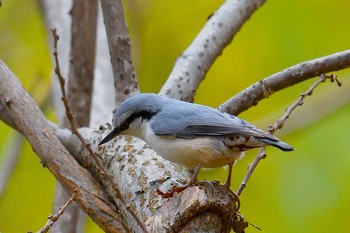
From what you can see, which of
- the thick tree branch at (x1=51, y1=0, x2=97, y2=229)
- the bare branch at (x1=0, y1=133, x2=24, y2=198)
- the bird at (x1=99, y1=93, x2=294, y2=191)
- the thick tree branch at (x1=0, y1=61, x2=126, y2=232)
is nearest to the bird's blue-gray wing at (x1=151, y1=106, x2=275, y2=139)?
the bird at (x1=99, y1=93, x2=294, y2=191)

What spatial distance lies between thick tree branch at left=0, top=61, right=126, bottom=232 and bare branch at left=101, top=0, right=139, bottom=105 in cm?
48

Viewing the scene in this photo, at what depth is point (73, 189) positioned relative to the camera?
282 centimetres

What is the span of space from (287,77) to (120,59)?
2.57ft

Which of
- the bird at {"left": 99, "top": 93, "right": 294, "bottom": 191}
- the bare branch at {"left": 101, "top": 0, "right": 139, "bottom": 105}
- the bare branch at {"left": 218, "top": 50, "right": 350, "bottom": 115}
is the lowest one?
the bird at {"left": 99, "top": 93, "right": 294, "bottom": 191}

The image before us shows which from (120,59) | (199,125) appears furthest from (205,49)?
(199,125)

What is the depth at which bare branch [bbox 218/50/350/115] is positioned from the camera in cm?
304

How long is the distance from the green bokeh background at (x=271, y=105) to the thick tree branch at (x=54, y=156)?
1.66 m

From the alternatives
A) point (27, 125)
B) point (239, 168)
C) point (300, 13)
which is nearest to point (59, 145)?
point (27, 125)

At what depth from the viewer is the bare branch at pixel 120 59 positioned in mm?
3355

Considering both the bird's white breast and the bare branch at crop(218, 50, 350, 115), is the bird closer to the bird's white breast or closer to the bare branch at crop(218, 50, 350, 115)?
the bird's white breast

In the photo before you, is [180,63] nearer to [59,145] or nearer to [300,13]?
[59,145]

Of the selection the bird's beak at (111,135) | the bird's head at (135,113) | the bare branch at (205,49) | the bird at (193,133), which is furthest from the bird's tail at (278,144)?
the bare branch at (205,49)

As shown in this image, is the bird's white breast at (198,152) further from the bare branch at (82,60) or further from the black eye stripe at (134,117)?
the bare branch at (82,60)

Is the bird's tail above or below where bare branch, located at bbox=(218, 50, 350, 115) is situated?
below
